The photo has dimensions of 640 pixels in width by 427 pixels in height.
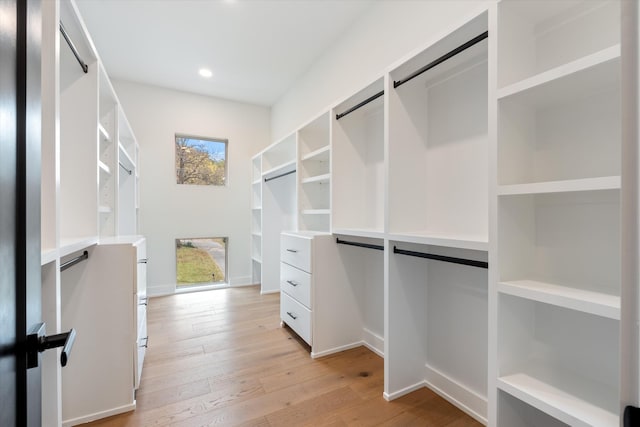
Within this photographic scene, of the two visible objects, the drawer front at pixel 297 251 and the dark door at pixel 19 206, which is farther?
the drawer front at pixel 297 251

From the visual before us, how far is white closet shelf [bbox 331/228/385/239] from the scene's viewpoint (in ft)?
5.98

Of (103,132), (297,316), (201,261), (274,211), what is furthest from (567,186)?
(201,261)

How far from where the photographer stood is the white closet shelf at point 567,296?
85 cm

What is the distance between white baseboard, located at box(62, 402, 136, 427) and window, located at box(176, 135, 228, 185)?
3227 mm

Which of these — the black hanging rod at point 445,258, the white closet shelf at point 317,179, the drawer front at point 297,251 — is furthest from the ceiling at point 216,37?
the black hanging rod at point 445,258

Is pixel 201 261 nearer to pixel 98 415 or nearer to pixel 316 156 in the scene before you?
pixel 316 156

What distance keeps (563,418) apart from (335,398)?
1191 millimetres

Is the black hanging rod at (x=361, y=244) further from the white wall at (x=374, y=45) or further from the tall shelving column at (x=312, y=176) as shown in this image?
the white wall at (x=374, y=45)

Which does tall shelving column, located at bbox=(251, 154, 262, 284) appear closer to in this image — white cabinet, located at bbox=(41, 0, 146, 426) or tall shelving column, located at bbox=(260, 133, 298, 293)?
tall shelving column, located at bbox=(260, 133, 298, 293)

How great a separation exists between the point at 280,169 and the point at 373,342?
2123 mm

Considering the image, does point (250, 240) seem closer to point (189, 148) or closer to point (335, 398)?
point (189, 148)

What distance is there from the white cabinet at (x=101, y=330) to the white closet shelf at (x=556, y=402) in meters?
1.91

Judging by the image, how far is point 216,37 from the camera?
9.61 feet

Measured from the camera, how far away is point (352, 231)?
6.83ft
